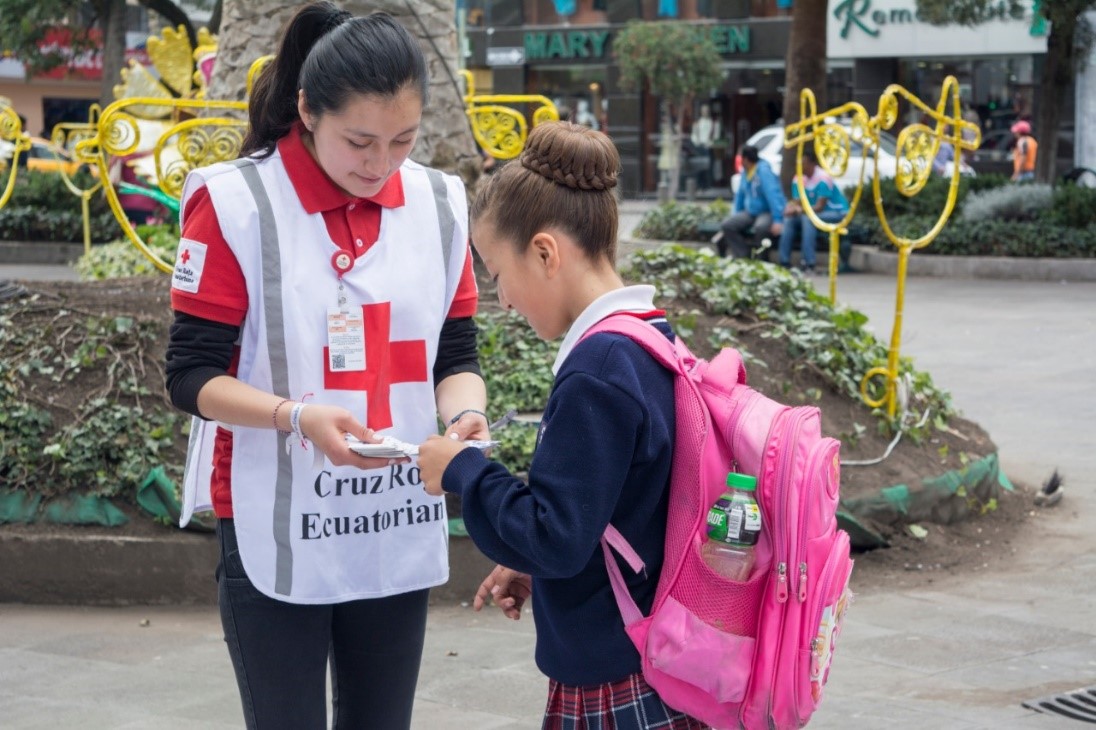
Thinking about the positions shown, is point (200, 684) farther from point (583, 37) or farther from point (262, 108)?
Result: point (583, 37)

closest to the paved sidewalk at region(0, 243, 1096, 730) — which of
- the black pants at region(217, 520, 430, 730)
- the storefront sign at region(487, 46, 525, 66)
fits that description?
the black pants at region(217, 520, 430, 730)

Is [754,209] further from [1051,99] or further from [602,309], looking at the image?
[602,309]

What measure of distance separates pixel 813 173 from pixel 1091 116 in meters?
16.9

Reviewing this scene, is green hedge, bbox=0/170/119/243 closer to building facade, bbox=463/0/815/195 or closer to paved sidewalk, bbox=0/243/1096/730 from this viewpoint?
building facade, bbox=463/0/815/195

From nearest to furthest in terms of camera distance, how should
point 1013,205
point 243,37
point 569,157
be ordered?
1. point 569,157
2. point 243,37
3. point 1013,205

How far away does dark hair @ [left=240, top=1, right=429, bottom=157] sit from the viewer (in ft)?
8.29

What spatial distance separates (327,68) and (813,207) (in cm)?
1425

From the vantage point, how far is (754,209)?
17094mm

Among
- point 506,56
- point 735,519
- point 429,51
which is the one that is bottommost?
point 735,519

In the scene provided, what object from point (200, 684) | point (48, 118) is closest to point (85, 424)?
point (200, 684)

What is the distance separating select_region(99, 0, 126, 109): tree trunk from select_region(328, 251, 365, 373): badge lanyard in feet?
71.9

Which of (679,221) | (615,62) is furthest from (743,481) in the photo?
(615,62)

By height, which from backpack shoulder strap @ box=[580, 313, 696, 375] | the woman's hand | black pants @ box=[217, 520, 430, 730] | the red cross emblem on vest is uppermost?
backpack shoulder strap @ box=[580, 313, 696, 375]

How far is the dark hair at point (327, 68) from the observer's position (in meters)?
2.53
